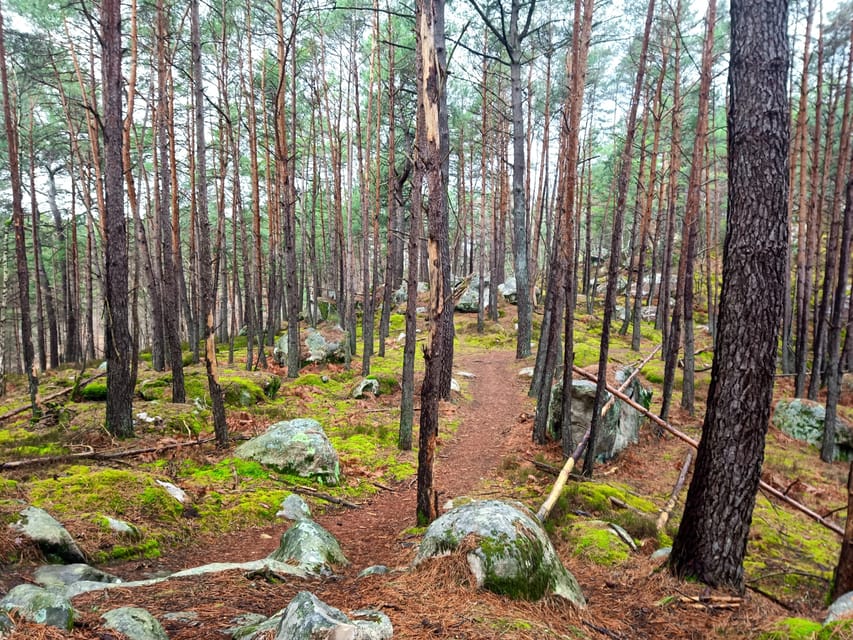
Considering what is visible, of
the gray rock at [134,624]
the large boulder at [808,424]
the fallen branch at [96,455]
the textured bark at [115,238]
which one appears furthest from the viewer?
the large boulder at [808,424]

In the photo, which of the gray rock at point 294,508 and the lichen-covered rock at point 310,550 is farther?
the gray rock at point 294,508

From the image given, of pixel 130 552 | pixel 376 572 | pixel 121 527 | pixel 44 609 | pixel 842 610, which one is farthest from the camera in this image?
pixel 121 527

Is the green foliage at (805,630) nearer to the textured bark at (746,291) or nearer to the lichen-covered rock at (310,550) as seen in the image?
the textured bark at (746,291)

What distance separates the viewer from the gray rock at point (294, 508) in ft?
19.9

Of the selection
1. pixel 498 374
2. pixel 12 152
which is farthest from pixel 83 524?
pixel 498 374

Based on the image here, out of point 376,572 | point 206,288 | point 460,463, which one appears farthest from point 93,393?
point 376,572

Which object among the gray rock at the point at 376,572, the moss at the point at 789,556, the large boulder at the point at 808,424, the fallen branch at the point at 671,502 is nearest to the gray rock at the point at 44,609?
the gray rock at the point at 376,572

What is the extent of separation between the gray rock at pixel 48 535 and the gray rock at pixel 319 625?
2846mm

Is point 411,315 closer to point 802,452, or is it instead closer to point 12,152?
point 12,152

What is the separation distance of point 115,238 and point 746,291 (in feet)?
29.1

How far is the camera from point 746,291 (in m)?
3.65

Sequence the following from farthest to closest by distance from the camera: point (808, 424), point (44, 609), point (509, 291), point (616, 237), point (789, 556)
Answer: point (509, 291) → point (808, 424) → point (616, 237) → point (789, 556) → point (44, 609)

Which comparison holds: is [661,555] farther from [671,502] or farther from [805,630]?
[671,502]

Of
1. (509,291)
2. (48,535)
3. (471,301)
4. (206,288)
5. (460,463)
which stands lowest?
(460,463)
